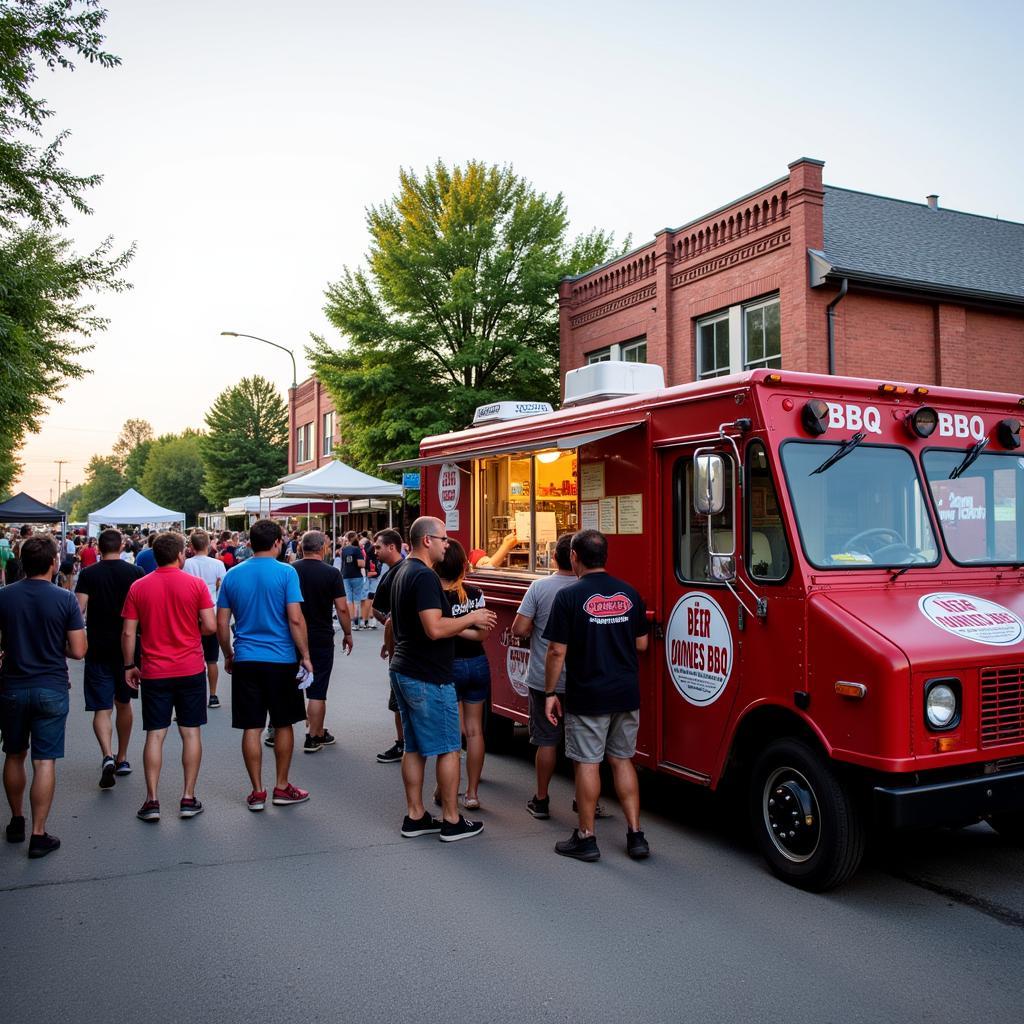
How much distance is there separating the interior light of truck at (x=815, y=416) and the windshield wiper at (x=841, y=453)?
152mm

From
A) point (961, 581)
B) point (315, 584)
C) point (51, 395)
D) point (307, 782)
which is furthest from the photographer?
point (51, 395)

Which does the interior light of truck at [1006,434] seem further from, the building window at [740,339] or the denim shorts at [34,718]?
the building window at [740,339]

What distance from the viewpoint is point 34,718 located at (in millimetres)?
5430

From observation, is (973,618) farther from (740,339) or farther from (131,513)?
(131,513)

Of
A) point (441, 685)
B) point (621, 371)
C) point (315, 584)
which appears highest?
point (621, 371)

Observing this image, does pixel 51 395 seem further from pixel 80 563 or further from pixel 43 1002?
pixel 43 1002

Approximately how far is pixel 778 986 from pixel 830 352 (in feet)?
44.8

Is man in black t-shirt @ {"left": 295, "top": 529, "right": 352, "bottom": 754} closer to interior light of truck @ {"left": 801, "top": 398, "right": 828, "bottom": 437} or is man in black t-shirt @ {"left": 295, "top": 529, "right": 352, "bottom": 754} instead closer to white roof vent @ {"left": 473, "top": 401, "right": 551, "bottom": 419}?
white roof vent @ {"left": 473, "top": 401, "right": 551, "bottom": 419}

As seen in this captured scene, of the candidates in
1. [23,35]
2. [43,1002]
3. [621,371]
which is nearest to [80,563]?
[23,35]

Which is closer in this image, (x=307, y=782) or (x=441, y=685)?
(x=441, y=685)

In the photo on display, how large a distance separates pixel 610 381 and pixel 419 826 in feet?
12.4

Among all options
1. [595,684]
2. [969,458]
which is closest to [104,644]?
[595,684]

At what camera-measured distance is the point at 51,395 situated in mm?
19297

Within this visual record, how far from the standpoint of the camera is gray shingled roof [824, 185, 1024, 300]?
1672 centimetres
